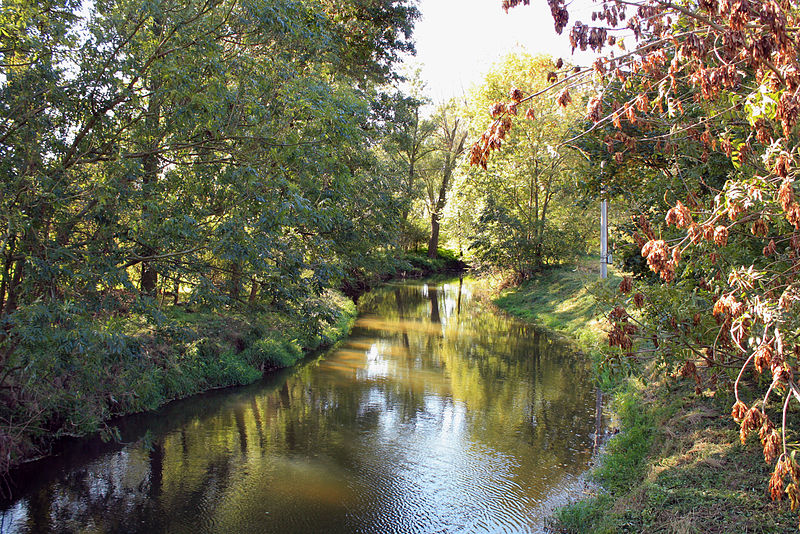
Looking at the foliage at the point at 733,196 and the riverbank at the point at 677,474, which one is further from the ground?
the foliage at the point at 733,196

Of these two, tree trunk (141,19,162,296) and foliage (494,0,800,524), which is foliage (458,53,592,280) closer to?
tree trunk (141,19,162,296)

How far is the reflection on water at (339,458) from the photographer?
8.38 m

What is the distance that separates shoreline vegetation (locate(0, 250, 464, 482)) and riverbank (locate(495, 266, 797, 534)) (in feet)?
18.7

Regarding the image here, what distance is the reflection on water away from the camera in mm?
8383

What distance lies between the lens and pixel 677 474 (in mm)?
7621

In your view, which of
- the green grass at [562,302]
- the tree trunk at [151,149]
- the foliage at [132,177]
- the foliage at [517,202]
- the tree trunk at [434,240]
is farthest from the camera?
the tree trunk at [434,240]

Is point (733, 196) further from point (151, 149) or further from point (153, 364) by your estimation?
point (153, 364)

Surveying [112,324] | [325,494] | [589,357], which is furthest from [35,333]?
[589,357]

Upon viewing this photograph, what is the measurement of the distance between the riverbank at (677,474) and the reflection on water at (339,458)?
2.69ft

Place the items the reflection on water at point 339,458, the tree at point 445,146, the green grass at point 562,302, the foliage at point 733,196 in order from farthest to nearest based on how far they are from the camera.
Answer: the tree at point 445,146 < the green grass at point 562,302 < the reflection on water at point 339,458 < the foliage at point 733,196

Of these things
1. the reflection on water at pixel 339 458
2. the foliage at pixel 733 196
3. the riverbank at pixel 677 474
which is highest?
the foliage at pixel 733 196

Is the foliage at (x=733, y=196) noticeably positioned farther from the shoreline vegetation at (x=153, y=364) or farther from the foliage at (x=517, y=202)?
the foliage at (x=517, y=202)

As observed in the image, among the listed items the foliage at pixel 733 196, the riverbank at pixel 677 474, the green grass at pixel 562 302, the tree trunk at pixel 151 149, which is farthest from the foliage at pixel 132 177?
the green grass at pixel 562 302

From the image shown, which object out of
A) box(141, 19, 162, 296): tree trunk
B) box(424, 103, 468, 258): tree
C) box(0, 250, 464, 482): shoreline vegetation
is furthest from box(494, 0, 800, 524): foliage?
box(424, 103, 468, 258): tree
